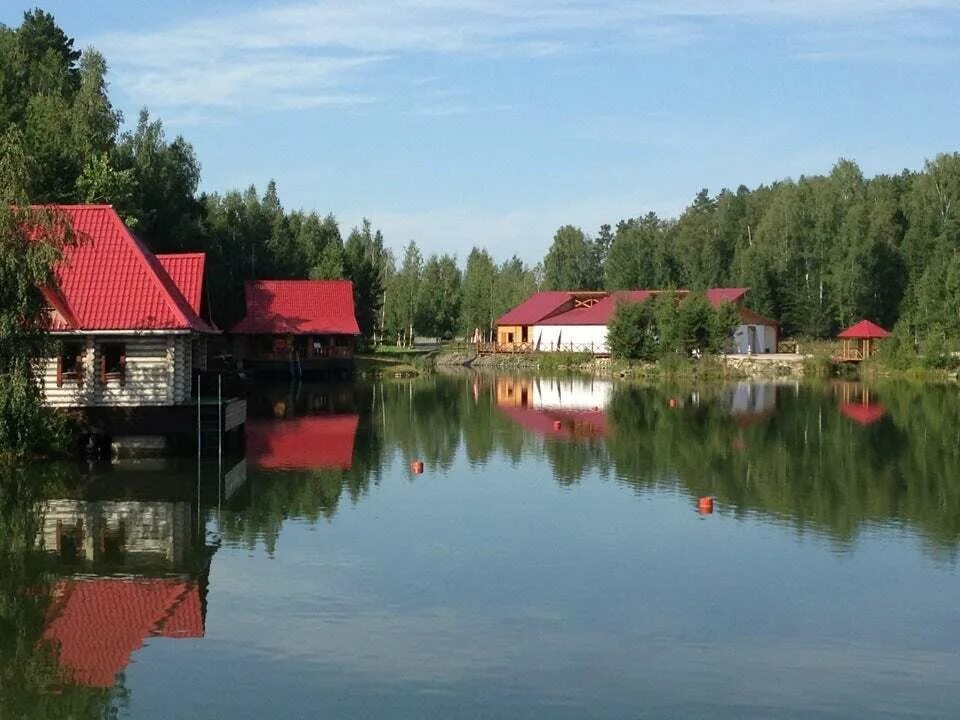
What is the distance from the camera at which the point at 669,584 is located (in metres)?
16.6

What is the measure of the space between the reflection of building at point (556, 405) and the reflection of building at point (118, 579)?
1677 centimetres

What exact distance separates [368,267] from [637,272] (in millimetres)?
29127

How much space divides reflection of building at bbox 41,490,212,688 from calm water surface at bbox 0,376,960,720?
5 centimetres

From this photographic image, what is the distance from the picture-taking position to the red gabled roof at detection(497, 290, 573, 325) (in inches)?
3536

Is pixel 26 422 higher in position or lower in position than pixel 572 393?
higher

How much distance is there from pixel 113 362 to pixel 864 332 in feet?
207

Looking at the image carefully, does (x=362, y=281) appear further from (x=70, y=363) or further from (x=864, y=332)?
(x=70, y=363)

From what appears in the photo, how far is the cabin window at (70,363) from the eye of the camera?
27.8 metres

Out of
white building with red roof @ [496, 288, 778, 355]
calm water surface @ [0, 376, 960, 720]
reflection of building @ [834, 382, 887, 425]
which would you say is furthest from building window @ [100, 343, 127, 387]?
white building with red roof @ [496, 288, 778, 355]

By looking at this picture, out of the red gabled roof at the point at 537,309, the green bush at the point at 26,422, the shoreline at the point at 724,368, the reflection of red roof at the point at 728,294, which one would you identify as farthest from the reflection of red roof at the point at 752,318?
the green bush at the point at 26,422

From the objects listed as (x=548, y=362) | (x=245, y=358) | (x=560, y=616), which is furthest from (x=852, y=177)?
(x=560, y=616)

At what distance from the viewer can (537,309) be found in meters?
91.2

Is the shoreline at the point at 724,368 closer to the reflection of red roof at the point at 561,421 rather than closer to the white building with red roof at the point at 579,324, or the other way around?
the white building with red roof at the point at 579,324

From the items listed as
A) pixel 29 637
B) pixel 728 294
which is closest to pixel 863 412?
pixel 29 637
